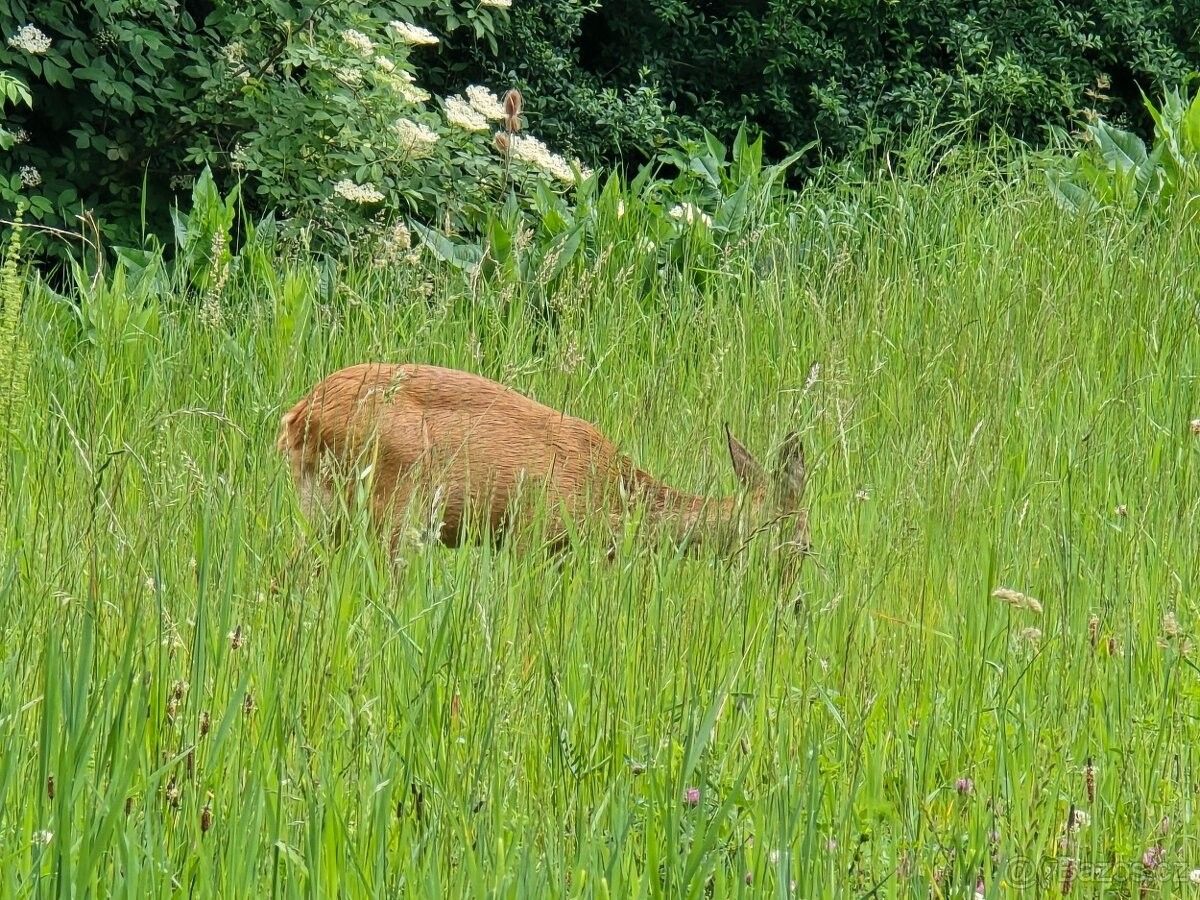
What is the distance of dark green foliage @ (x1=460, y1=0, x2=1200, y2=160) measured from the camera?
37.0 feet

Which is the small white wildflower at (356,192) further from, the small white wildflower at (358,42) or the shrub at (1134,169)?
the shrub at (1134,169)

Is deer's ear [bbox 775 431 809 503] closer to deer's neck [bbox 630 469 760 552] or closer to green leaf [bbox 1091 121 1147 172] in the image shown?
deer's neck [bbox 630 469 760 552]

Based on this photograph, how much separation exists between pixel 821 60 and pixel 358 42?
5.06 m

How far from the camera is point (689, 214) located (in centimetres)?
735

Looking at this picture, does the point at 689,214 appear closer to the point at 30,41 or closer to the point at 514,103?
the point at 514,103

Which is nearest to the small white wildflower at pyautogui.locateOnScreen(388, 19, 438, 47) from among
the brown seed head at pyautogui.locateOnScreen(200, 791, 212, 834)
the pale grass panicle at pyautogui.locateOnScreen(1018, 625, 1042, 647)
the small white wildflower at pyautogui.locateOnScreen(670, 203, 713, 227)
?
the small white wildflower at pyautogui.locateOnScreen(670, 203, 713, 227)

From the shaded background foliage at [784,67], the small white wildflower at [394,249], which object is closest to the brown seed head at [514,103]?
the small white wildflower at [394,249]

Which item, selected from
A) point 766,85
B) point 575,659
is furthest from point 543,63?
point 575,659

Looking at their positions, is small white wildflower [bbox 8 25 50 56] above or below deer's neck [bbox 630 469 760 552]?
below

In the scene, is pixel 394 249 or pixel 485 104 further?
pixel 485 104

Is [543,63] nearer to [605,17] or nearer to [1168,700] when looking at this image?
[605,17]

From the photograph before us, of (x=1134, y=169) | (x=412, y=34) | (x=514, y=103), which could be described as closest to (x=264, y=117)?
(x=412, y=34)

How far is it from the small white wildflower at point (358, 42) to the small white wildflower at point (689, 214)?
5.51 feet

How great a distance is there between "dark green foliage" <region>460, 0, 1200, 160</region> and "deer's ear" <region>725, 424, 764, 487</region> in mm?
7401
